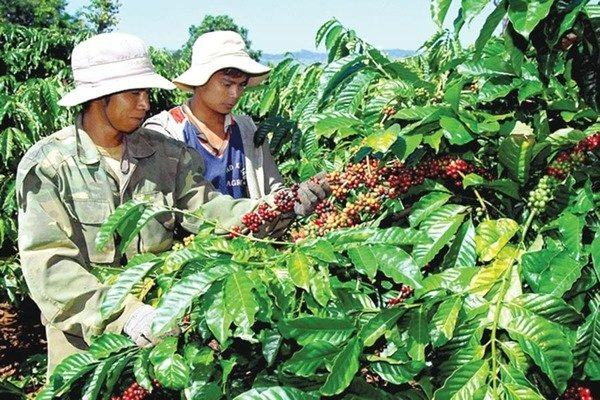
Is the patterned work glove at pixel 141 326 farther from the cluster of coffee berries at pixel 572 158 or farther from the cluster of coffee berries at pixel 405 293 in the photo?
the cluster of coffee berries at pixel 572 158

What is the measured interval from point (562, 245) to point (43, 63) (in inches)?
219

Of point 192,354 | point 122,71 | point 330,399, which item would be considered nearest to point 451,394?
point 330,399

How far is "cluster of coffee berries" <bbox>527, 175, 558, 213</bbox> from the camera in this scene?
126 centimetres

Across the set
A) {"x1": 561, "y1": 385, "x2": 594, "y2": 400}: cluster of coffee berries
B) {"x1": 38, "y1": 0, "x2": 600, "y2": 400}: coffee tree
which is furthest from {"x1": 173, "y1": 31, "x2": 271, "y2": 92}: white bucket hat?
{"x1": 561, "y1": 385, "x2": 594, "y2": 400}: cluster of coffee berries

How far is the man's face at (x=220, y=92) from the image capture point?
2727 millimetres

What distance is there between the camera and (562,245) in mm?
1198

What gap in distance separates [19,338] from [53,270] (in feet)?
10.5

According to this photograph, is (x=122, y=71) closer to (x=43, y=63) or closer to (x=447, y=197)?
(x=447, y=197)

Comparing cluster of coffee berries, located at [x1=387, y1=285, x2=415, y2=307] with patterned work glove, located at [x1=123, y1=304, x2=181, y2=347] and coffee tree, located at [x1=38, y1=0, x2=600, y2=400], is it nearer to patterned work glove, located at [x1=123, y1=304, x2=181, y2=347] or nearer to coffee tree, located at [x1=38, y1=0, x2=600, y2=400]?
coffee tree, located at [x1=38, y1=0, x2=600, y2=400]

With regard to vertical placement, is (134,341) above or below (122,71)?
below

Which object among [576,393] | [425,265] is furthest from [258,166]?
[576,393]

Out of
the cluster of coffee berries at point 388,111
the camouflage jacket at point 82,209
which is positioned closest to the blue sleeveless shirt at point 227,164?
the camouflage jacket at point 82,209

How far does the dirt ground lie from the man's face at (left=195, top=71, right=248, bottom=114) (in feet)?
7.27

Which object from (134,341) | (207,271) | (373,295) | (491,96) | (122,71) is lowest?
(134,341)
